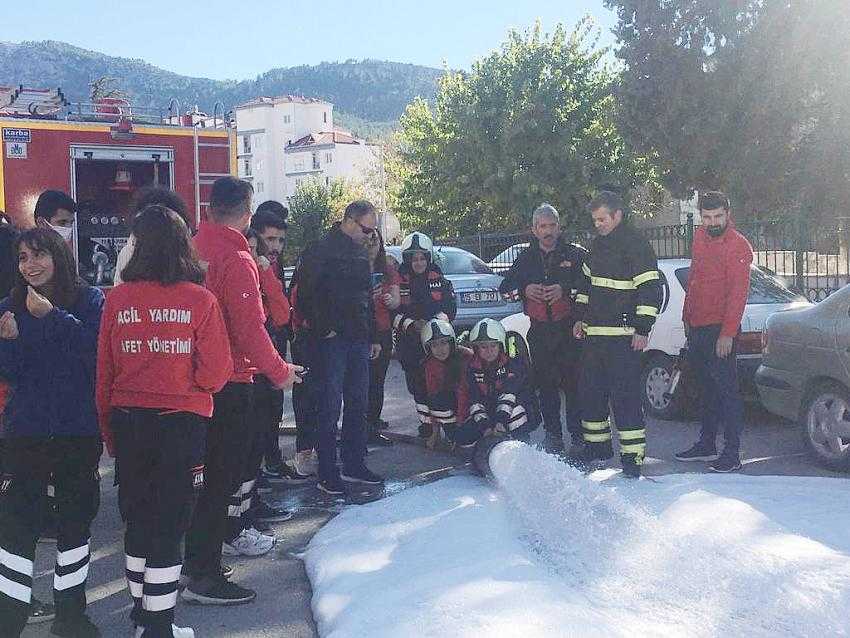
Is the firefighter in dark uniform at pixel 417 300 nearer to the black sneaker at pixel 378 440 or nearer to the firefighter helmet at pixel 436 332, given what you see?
the black sneaker at pixel 378 440

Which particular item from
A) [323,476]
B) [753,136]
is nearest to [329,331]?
[323,476]

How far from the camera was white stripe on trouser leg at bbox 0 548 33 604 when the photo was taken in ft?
12.9

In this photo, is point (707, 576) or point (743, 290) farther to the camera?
point (743, 290)

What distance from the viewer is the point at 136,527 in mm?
3867

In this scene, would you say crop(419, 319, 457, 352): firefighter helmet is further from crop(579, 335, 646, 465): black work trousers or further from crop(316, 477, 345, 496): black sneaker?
crop(316, 477, 345, 496): black sneaker

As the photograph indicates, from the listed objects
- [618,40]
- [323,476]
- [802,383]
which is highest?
[618,40]

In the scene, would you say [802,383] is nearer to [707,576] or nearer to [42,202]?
[707,576]

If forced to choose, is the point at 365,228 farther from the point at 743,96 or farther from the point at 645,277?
the point at 743,96

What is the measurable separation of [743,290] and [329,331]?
9.72ft

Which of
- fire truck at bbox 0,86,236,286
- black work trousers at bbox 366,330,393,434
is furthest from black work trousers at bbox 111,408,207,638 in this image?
fire truck at bbox 0,86,236,286

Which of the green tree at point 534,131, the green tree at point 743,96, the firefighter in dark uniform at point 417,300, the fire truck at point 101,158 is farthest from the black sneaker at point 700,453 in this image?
the green tree at point 534,131

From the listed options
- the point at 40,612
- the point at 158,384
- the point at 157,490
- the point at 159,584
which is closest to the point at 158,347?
the point at 158,384

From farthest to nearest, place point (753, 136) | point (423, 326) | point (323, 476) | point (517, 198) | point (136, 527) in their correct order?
point (517, 198)
point (753, 136)
point (423, 326)
point (323, 476)
point (136, 527)

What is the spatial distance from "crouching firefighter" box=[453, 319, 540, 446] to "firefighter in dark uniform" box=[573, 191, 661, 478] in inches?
20.6
